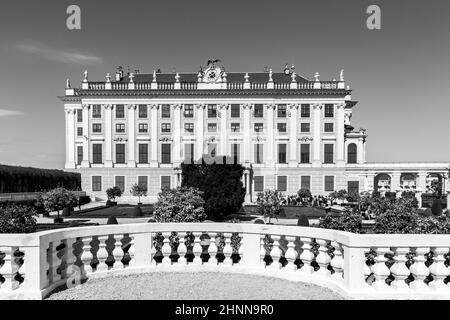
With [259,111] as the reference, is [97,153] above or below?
below

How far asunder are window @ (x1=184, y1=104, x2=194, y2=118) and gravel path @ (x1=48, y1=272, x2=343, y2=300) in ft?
167

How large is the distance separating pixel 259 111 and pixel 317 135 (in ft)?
32.2

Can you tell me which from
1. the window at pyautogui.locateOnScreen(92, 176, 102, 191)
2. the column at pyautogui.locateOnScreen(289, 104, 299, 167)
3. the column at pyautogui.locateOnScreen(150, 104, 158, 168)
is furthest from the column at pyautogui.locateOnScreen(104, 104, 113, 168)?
the column at pyautogui.locateOnScreen(289, 104, 299, 167)

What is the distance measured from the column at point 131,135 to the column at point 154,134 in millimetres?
2710

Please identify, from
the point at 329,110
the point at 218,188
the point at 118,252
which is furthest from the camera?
the point at 329,110

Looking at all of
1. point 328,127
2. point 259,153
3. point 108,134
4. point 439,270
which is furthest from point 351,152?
point 439,270

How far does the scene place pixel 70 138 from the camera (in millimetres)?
59469

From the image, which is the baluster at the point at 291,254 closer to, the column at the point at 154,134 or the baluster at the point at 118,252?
the baluster at the point at 118,252

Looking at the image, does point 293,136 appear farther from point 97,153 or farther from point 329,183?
point 97,153

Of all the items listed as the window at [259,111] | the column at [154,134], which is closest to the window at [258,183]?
the window at [259,111]

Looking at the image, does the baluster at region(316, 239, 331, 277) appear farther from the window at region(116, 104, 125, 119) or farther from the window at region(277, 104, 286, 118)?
the window at region(116, 104, 125, 119)

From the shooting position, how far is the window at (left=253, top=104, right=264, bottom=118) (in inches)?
2228

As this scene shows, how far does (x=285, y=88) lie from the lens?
55938 mm
